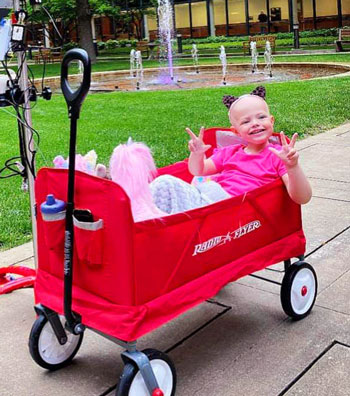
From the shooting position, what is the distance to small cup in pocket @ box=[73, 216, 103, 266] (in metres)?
2.41

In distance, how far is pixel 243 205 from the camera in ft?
9.43

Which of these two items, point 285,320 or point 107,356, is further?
point 285,320

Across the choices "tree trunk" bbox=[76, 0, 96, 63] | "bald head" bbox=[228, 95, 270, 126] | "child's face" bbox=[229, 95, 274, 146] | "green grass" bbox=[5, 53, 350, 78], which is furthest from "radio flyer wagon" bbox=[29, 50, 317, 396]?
"tree trunk" bbox=[76, 0, 96, 63]

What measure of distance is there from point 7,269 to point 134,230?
70.7 inches

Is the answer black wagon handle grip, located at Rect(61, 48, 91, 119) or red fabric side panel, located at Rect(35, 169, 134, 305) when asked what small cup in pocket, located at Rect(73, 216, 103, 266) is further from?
black wagon handle grip, located at Rect(61, 48, 91, 119)

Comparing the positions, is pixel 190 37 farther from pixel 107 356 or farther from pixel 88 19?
pixel 107 356

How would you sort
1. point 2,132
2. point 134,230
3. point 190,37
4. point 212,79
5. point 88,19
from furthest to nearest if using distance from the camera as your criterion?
point 190,37 < point 88,19 < point 212,79 < point 2,132 < point 134,230

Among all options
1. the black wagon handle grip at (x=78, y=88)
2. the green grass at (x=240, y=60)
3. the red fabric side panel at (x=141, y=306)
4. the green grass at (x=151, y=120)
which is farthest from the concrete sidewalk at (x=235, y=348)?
the green grass at (x=240, y=60)

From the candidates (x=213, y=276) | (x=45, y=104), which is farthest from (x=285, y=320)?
(x=45, y=104)

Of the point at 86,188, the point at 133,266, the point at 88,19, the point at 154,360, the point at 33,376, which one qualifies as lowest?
the point at 33,376

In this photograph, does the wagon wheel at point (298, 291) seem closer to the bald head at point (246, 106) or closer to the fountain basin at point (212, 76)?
the bald head at point (246, 106)

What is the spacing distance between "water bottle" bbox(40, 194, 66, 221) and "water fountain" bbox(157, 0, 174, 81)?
101ft

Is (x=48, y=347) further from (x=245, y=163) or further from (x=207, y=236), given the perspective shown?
(x=245, y=163)

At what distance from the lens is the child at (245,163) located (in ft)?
9.72
